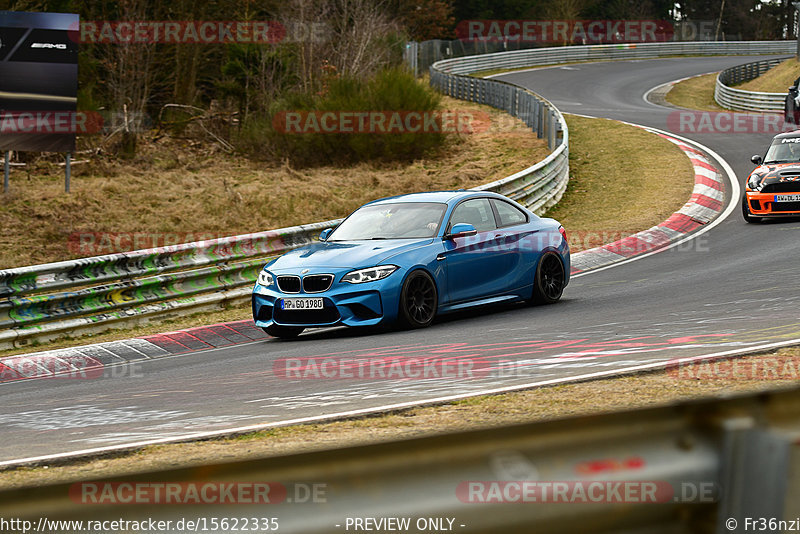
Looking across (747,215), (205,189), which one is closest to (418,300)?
(747,215)

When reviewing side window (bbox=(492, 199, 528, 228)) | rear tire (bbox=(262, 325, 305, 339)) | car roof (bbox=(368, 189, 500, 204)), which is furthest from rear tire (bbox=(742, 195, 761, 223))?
rear tire (bbox=(262, 325, 305, 339))

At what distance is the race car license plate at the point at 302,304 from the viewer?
10703 mm

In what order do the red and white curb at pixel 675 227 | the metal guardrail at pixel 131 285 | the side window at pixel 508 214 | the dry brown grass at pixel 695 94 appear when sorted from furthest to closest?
the dry brown grass at pixel 695 94, the red and white curb at pixel 675 227, the side window at pixel 508 214, the metal guardrail at pixel 131 285

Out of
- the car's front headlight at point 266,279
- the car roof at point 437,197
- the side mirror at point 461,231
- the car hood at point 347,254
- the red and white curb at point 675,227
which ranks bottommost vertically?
the red and white curb at point 675,227

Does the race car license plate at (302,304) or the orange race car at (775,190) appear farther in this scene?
the orange race car at (775,190)

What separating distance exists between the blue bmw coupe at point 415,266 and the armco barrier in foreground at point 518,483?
816cm

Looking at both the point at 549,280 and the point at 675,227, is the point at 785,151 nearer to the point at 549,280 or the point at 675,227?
the point at 675,227

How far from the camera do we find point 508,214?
12.2 metres

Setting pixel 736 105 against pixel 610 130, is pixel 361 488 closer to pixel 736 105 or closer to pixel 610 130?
pixel 610 130

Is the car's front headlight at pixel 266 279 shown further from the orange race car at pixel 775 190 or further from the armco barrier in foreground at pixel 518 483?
the orange race car at pixel 775 190

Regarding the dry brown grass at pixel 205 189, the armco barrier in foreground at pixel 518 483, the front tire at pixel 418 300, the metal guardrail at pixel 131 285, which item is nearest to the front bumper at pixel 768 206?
the metal guardrail at pixel 131 285

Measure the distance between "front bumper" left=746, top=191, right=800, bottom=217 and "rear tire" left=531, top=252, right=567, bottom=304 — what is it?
24.9ft

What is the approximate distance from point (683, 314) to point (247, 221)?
11.9 m

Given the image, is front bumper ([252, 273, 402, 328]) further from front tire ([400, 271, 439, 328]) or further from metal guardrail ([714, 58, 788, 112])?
metal guardrail ([714, 58, 788, 112])
